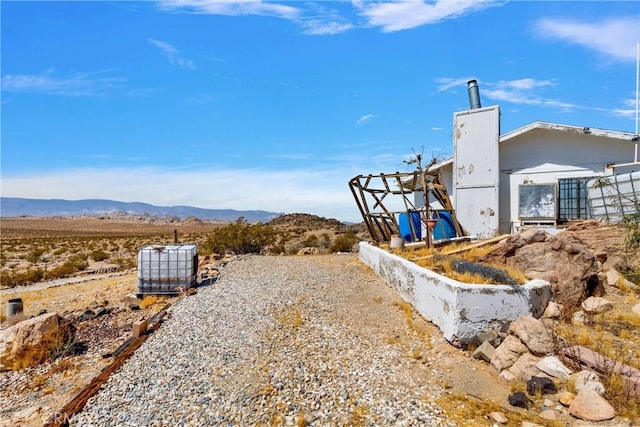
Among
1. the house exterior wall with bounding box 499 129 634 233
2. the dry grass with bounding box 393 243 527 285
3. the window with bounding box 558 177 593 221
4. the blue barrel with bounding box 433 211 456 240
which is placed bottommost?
the dry grass with bounding box 393 243 527 285

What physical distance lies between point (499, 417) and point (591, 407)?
41.0 inches

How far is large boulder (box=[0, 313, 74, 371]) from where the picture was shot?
27.2ft

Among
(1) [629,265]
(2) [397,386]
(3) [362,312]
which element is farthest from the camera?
(1) [629,265]

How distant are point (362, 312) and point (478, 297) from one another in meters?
2.73

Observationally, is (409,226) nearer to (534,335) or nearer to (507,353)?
(534,335)

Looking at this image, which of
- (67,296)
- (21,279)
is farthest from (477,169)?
(21,279)

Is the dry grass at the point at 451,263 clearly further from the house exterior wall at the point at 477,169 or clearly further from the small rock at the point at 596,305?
the house exterior wall at the point at 477,169

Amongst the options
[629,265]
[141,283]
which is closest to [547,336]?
[629,265]

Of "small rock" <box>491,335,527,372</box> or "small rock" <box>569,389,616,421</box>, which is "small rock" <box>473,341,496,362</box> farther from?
"small rock" <box>569,389,616,421</box>

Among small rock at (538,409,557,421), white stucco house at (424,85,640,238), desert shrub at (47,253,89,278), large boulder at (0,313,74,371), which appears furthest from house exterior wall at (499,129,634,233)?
desert shrub at (47,253,89,278)

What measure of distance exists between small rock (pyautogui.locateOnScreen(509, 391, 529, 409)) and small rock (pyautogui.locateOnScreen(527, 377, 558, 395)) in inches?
9.6

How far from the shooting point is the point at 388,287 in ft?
36.8

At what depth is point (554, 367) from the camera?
A: 18.9ft

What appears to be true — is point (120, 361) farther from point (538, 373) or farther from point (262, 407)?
point (538, 373)
